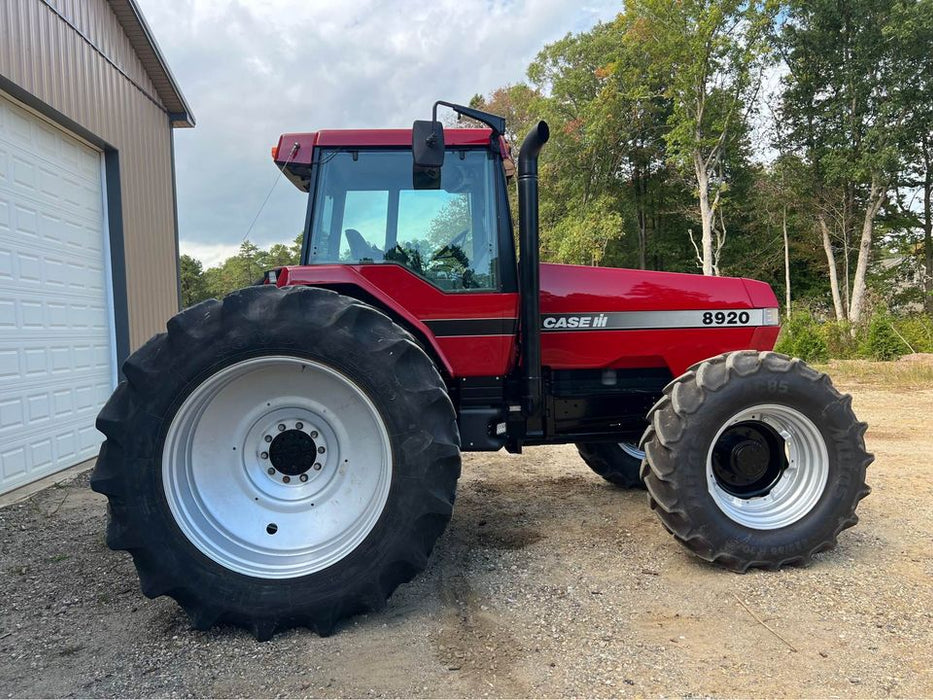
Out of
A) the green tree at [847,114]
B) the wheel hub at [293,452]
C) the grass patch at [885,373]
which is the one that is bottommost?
the grass patch at [885,373]

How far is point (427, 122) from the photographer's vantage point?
283 cm

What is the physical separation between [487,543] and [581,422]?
930 mm

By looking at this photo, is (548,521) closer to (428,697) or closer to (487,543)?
(487,543)

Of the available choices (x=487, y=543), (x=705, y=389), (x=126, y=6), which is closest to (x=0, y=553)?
(x=487, y=543)

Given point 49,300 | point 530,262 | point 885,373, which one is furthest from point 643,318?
point 885,373

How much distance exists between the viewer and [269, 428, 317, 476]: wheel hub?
2.83 meters

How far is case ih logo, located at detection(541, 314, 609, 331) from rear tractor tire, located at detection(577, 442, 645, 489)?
1.35 meters

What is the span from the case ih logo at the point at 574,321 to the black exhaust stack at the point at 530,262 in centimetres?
34

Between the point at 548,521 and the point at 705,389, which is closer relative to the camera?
the point at 705,389

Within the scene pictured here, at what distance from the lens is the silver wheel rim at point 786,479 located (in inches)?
124

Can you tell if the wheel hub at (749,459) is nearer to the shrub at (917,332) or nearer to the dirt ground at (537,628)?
the dirt ground at (537,628)

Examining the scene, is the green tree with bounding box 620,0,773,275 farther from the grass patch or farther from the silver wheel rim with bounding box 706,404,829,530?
the silver wheel rim with bounding box 706,404,829,530

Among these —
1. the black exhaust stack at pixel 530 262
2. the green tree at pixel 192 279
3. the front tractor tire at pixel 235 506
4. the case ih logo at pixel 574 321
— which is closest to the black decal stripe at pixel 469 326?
the black exhaust stack at pixel 530 262

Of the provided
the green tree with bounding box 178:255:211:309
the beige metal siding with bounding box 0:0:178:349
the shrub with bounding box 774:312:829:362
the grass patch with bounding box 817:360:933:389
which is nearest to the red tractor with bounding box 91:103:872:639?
the beige metal siding with bounding box 0:0:178:349
